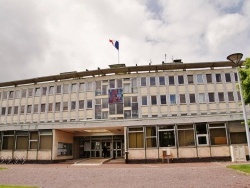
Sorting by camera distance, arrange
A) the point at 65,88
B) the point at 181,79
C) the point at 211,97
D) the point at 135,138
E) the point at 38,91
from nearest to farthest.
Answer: the point at 135,138 < the point at 211,97 < the point at 181,79 < the point at 65,88 < the point at 38,91

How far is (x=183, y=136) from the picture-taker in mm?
22438

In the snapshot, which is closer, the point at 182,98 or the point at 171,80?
the point at 182,98

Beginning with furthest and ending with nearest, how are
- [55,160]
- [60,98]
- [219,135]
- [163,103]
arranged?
1. [60,98]
2. [163,103]
3. [55,160]
4. [219,135]

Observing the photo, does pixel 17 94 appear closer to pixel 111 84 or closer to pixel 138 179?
pixel 111 84

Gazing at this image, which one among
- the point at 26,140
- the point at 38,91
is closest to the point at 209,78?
the point at 26,140

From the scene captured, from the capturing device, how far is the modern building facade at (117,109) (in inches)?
893

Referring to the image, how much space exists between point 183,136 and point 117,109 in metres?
16.0

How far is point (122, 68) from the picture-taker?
121 ft

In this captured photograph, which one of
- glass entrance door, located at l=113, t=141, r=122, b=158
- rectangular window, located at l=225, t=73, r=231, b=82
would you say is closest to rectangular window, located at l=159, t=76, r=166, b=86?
rectangular window, located at l=225, t=73, r=231, b=82

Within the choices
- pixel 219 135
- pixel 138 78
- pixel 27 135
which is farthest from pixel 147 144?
pixel 138 78

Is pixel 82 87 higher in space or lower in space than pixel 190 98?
higher

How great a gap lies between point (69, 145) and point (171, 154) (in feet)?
41.3

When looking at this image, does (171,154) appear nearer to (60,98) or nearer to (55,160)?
(55,160)

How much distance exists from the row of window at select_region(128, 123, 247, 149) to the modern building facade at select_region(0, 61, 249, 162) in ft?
0.28
